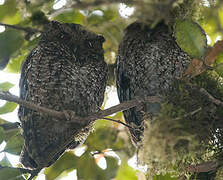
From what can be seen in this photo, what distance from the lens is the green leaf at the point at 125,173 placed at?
6.37ft

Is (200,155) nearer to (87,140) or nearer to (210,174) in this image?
(210,174)

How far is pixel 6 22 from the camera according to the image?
5.28ft

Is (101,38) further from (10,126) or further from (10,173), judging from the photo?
(10,173)

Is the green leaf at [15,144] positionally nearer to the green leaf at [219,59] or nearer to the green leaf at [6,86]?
the green leaf at [6,86]

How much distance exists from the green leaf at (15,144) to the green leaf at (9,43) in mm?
557

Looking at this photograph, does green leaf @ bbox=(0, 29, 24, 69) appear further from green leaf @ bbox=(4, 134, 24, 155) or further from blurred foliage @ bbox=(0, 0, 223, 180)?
green leaf @ bbox=(4, 134, 24, 155)

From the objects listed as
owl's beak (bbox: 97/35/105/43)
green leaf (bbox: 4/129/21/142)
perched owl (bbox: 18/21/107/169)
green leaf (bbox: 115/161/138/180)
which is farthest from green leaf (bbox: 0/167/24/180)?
owl's beak (bbox: 97/35/105/43)

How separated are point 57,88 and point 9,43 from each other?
0.51 meters

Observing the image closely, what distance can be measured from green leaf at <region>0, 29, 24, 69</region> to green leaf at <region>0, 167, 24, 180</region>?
0.47 meters

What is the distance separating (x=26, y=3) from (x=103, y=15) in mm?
479

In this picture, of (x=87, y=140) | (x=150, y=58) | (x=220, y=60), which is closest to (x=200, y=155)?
(x=220, y=60)

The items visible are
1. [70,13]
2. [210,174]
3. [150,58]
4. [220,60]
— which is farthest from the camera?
[70,13]

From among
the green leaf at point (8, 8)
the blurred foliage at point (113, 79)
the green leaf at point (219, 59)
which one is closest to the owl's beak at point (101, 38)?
the blurred foliage at point (113, 79)

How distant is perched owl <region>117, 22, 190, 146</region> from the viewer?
1.86 meters
